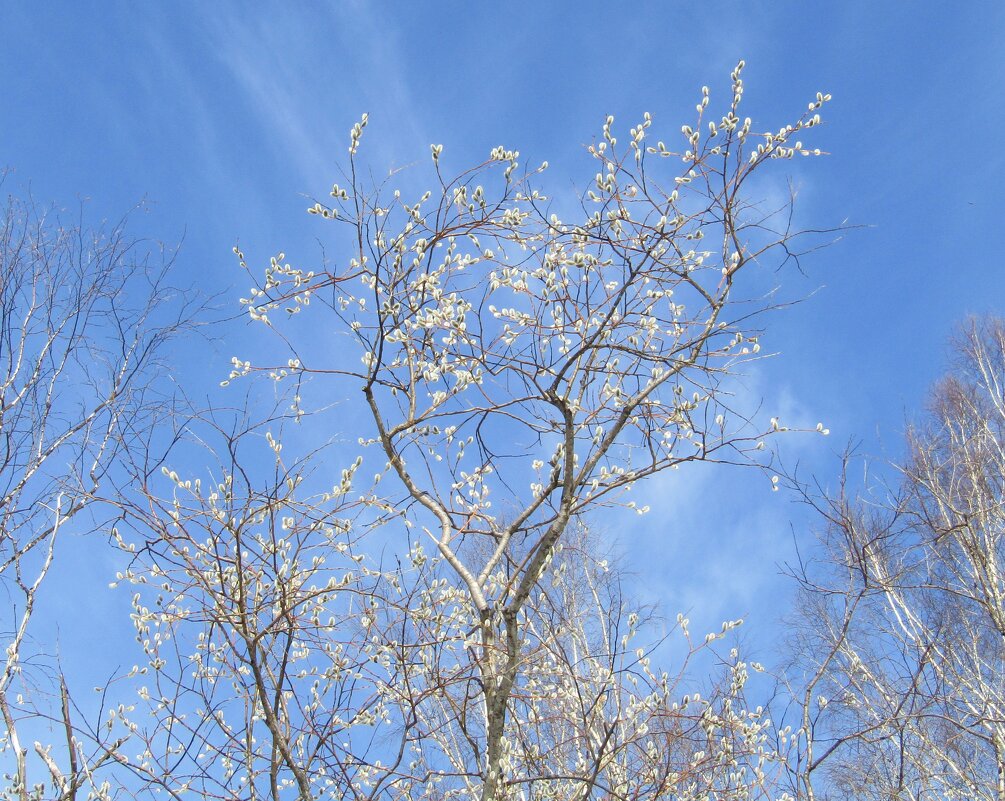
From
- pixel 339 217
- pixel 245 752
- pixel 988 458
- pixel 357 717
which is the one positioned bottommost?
pixel 245 752

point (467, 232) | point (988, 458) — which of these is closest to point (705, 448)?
point (467, 232)

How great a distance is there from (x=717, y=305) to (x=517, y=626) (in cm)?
168

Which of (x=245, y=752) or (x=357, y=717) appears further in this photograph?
(x=357, y=717)

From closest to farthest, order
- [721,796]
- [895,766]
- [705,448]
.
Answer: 1. [705,448]
2. [721,796]
3. [895,766]

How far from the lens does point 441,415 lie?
11.9ft

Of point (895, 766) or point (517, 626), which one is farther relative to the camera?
point (895, 766)

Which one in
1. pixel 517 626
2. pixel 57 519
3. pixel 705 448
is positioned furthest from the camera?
pixel 57 519

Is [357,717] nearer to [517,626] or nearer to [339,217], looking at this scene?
[517,626]

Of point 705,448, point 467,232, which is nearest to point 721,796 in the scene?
point 705,448

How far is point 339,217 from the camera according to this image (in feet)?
11.7

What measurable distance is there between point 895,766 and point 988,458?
12.8 ft

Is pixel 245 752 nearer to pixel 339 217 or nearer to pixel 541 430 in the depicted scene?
pixel 541 430

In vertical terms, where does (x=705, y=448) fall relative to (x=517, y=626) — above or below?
above

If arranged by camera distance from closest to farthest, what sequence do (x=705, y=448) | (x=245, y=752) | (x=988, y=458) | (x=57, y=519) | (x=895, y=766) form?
(x=245, y=752) → (x=705, y=448) → (x=57, y=519) → (x=895, y=766) → (x=988, y=458)
